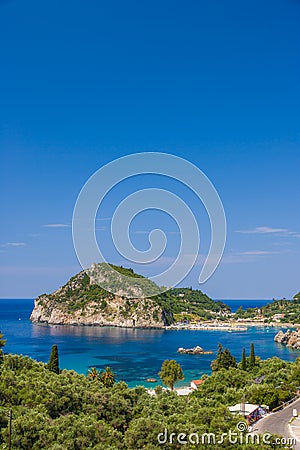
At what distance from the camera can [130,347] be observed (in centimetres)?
4172

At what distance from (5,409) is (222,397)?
5.75 m

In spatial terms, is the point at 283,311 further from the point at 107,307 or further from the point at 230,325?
the point at 107,307

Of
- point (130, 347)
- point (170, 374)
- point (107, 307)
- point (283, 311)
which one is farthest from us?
point (283, 311)

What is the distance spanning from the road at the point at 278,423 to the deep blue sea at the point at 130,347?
13675 mm

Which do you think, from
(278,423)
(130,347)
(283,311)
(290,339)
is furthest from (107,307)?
(278,423)

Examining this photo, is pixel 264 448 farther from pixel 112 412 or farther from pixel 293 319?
pixel 293 319

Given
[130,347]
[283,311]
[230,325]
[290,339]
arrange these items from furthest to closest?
1. [283,311]
2. [230,325]
3. [290,339]
4. [130,347]

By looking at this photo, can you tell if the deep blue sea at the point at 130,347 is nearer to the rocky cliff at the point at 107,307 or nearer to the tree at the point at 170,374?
the rocky cliff at the point at 107,307

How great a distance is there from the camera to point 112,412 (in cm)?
963

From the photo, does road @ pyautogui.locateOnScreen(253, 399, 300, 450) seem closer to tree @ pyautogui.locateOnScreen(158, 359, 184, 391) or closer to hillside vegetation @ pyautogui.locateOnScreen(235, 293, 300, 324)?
tree @ pyautogui.locateOnScreen(158, 359, 184, 391)

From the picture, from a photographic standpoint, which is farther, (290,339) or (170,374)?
(290,339)

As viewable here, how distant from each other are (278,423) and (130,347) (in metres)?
32.2

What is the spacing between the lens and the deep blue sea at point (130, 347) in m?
30.8

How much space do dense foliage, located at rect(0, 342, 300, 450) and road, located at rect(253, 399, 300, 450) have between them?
1.24ft
